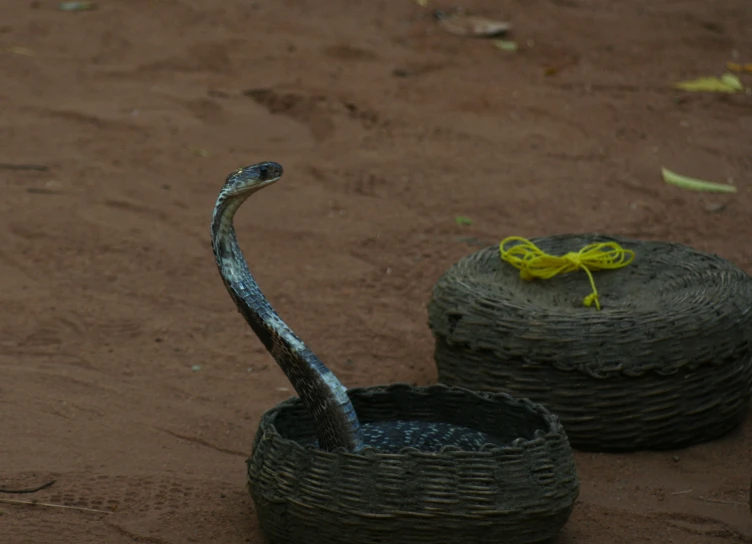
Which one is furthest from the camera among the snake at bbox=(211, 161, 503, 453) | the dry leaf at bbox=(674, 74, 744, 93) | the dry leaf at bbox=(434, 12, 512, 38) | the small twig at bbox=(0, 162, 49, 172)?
the dry leaf at bbox=(434, 12, 512, 38)

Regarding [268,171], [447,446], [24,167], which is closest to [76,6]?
[24,167]

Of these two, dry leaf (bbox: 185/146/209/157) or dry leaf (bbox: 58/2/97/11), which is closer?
dry leaf (bbox: 185/146/209/157)

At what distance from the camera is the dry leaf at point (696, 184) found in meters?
7.10

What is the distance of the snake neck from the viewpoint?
321cm

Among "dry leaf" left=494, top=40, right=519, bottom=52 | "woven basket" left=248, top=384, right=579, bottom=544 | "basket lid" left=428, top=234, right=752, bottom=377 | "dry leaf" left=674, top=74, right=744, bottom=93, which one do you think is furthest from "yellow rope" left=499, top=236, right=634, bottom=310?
"dry leaf" left=494, top=40, right=519, bottom=52

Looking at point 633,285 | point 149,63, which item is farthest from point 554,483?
point 149,63

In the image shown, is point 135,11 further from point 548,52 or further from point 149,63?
point 548,52

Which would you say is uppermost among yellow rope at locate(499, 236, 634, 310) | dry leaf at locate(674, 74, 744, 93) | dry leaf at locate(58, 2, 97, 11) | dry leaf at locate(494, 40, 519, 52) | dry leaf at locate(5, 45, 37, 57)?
dry leaf at locate(58, 2, 97, 11)

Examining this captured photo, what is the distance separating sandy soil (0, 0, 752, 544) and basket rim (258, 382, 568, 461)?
0.35 m

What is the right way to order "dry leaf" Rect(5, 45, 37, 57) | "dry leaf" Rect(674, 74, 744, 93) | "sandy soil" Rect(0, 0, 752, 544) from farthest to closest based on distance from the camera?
1. "dry leaf" Rect(674, 74, 744, 93)
2. "dry leaf" Rect(5, 45, 37, 57)
3. "sandy soil" Rect(0, 0, 752, 544)

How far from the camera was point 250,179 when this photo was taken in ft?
10.2

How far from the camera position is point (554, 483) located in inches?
126

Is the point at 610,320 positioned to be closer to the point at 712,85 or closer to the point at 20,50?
the point at 712,85

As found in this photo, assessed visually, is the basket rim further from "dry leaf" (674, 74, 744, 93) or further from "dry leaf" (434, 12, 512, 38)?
"dry leaf" (434, 12, 512, 38)
